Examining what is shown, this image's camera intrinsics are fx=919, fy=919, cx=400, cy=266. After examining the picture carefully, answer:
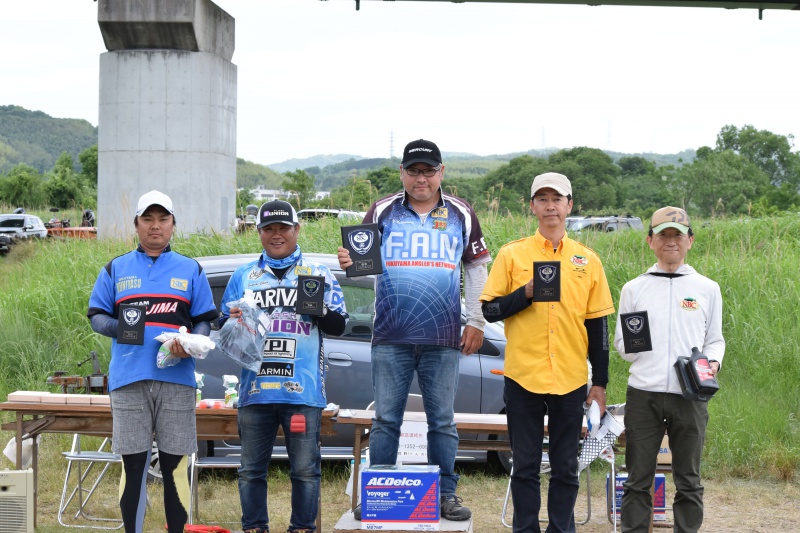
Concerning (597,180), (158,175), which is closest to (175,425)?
(158,175)

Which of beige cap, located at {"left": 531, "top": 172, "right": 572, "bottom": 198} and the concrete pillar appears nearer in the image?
beige cap, located at {"left": 531, "top": 172, "right": 572, "bottom": 198}

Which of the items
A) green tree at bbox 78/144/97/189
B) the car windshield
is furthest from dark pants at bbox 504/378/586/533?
green tree at bbox 78/144/97/189

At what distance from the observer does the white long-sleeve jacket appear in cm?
472

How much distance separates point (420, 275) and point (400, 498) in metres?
1.16

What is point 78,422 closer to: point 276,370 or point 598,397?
point 276,370

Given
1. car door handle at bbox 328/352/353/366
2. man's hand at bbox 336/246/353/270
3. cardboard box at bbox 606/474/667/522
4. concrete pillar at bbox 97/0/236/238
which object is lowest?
cardboard box at bbox 606/474/667/522

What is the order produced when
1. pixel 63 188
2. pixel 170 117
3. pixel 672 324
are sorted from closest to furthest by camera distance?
pixel 672 324, pixel 170 117, pixel 63 188

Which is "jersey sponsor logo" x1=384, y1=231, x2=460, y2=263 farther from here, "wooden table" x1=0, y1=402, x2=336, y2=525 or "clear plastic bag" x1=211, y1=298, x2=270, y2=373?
"wooden table" x1=0, y1=402, x2=336, y2=525

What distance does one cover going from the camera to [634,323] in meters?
4.69

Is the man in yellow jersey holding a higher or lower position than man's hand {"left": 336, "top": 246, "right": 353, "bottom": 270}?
lower

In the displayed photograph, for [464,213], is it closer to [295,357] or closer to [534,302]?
[534,302]

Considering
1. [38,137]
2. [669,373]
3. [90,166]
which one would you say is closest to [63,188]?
[90,166]

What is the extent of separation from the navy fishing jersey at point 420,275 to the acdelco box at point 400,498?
2.21ft

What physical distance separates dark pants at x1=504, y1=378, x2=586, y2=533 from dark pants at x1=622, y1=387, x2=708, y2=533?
0.38 m
